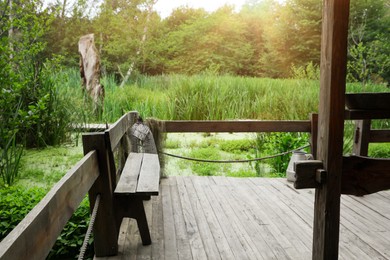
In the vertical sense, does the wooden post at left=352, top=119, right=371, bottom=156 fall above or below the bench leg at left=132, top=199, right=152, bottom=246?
above

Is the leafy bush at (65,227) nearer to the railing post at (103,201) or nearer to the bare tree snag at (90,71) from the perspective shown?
the railing post at (103,201)

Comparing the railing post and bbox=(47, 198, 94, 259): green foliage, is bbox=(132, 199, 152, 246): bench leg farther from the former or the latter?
bbox=(47, 198, 94, 259): green foliage

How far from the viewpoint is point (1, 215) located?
2861 millimetres

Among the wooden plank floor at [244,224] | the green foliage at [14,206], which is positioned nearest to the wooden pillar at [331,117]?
the wooden plank floor at [244,224]

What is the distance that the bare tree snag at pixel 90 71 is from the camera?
7.27 meters

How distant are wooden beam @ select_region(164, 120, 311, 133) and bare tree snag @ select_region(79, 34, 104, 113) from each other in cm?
344

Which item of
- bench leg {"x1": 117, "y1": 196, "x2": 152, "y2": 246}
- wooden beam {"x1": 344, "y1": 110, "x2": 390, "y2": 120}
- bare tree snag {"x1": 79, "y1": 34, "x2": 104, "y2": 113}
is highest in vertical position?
bare tree snag {"x1": 79, "y1": 34, "x2": 104, "y2": 113}

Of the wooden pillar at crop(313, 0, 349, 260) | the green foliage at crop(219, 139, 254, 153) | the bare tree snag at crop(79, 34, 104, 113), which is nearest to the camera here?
the wooden pillar at crop(313, 0, 349, 260)

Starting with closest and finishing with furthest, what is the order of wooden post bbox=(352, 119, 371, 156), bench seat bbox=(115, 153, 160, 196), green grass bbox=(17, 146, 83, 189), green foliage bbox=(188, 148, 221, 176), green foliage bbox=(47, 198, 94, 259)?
bench seat bbox=(115, 153, 160, 196), green foliage bbox=(47, 198, 94, 259), wooden post bbox=(352, 119, 371, 156), green grass bbox=(17, 146, 83, 189), green foliage bbox=(188, 148, 221, 176)

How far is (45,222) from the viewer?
1.07 m

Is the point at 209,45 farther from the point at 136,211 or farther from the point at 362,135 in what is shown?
the point at 136,211

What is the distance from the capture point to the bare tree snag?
23.9 feet

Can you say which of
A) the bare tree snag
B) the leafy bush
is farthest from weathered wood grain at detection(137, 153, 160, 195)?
the bare tree snag

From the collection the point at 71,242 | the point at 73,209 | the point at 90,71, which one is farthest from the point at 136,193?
the point at 90,71
